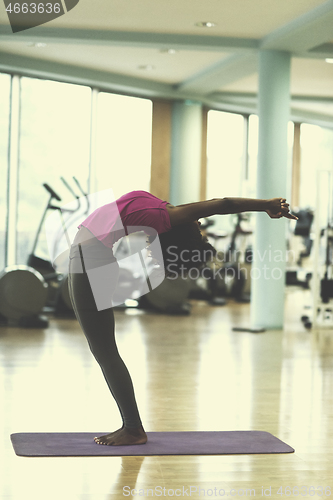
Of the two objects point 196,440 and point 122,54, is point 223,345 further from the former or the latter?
point 122,54

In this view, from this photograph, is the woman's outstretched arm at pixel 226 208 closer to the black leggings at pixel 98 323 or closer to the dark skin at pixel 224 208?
the dark skin at pixel 224 208

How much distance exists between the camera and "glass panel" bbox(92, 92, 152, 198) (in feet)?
29.4

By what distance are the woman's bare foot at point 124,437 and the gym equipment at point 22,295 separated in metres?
3.64

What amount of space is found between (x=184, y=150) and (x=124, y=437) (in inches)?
280

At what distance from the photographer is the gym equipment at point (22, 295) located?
630 centimetres

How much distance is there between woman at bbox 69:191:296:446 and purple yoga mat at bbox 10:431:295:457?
0.09 m

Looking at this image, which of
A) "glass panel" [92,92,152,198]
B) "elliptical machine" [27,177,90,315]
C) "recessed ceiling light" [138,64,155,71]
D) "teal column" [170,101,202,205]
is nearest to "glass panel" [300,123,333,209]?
"teal column" [170,101,202,205]

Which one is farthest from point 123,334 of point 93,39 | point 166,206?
point 166,206

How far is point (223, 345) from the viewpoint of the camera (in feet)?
19.2

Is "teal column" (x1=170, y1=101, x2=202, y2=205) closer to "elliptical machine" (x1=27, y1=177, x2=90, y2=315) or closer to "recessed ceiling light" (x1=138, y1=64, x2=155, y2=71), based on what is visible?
"recessed ceiling light" (x1=138, y1=64, x2=155, y2=71)

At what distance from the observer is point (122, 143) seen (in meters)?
9.20

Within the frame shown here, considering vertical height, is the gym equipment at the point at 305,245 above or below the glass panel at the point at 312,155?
below

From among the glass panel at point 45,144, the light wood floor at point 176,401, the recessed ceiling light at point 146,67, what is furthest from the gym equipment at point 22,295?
the recessed ceiling light at point 146,67

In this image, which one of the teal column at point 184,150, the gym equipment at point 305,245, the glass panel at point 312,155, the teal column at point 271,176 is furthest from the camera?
the glass panel at point 312,155
